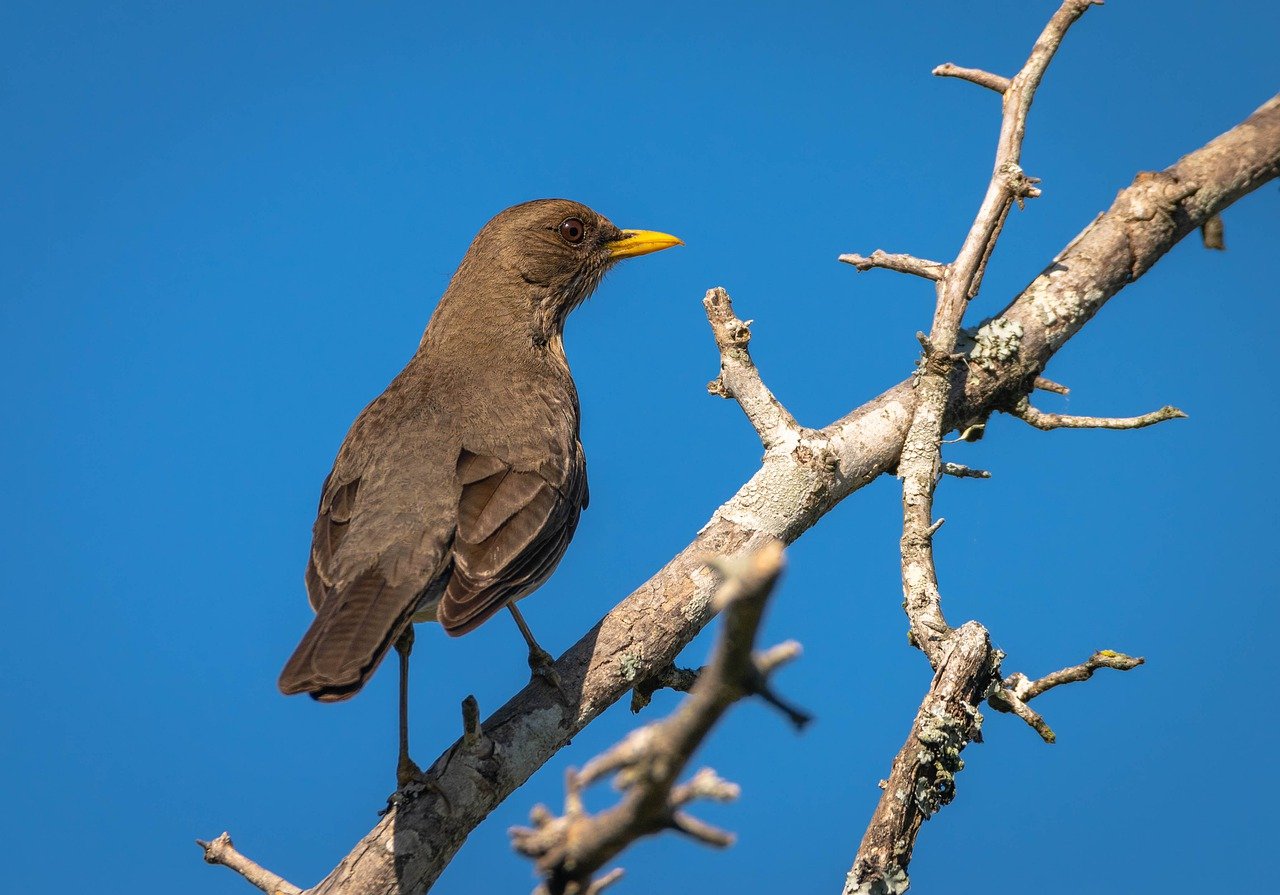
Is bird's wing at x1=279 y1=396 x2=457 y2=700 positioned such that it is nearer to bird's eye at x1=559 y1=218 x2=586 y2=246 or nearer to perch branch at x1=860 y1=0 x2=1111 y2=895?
perch branch at x1=860 y1=0 x2=1111 y2=895

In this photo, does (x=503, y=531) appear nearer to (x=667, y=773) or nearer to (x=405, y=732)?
(x=405, y=732)

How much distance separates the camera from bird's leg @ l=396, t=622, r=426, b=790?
4.96m

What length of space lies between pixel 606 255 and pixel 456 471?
2.80m

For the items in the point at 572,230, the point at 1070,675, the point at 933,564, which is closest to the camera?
the point at 1070,675

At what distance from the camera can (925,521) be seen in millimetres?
5199

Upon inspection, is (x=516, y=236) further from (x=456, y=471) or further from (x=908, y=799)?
(x=908, y=799)

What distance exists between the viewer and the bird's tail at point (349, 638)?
4504 millimetres

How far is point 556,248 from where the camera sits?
7.99 meters

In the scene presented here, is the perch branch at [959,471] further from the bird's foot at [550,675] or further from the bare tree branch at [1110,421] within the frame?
the bird's foot at [550,675]

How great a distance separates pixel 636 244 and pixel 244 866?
4953 mm

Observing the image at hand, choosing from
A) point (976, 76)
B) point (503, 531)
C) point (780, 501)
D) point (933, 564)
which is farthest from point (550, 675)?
point (976, 76)

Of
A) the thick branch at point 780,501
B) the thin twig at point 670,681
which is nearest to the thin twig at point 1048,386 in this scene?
the thick branch at point 780,501

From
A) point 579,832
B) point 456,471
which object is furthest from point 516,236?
point 579,832

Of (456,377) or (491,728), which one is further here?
(456,377)
